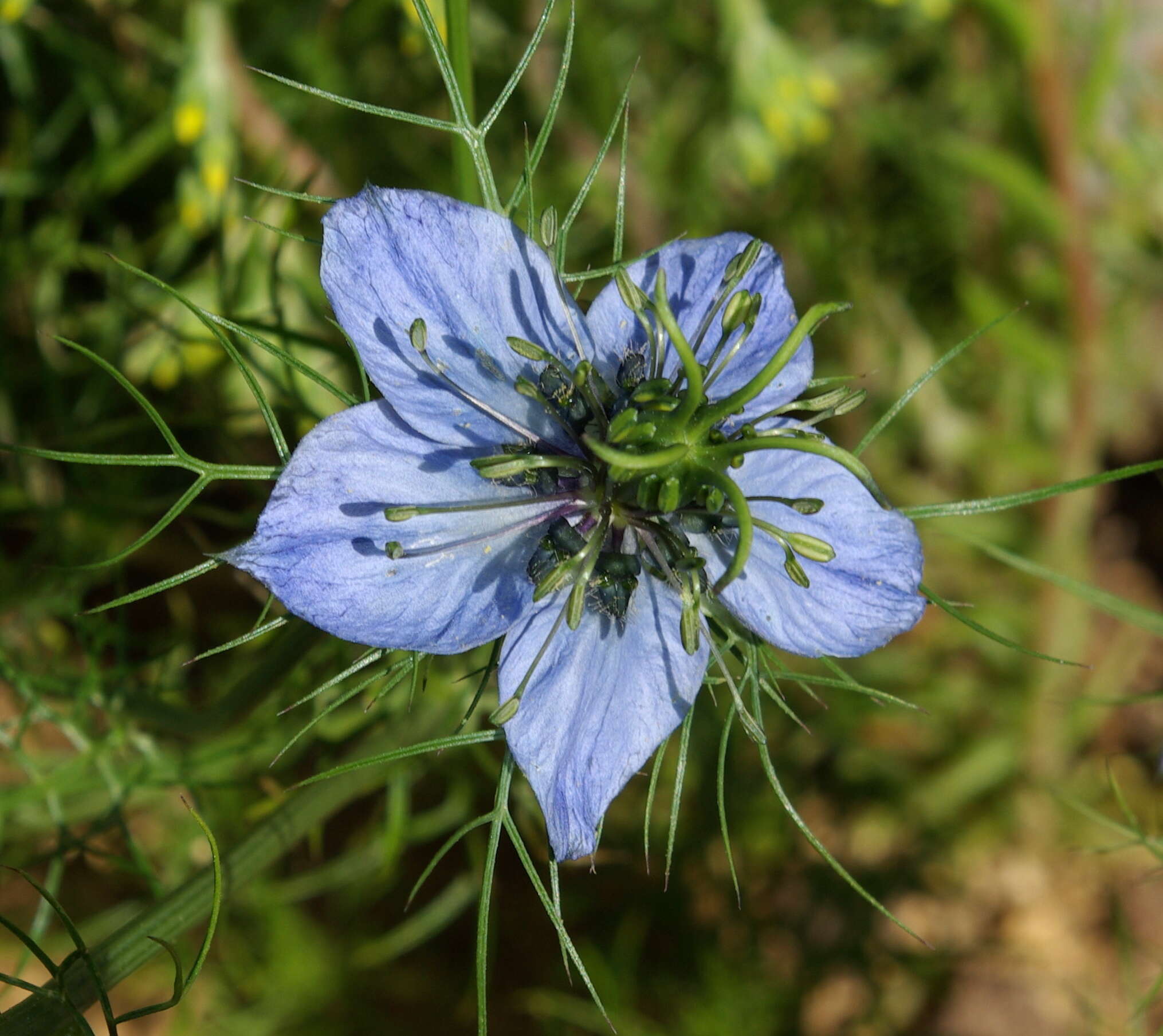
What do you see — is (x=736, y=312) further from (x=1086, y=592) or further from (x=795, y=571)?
(x=1086, y=592)

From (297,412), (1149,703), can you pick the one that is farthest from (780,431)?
(1149,703)

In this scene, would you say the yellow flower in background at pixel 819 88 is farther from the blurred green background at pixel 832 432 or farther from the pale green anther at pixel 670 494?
the pale green anther at pixel 670 494

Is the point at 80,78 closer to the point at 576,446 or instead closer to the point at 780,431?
the point at 576,446

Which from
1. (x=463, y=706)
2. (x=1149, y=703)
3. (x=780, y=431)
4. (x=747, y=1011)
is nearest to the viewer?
(x=780, y=431)

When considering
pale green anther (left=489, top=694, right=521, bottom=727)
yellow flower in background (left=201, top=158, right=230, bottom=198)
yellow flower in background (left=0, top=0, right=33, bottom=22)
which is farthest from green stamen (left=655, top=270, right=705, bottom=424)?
yellow flower in background (left=0, top=0, right=33, bottom=22)

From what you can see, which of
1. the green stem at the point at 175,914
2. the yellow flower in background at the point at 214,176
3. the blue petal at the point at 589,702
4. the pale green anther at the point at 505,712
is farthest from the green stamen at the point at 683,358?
the yellow flower in background at the point at 214,176

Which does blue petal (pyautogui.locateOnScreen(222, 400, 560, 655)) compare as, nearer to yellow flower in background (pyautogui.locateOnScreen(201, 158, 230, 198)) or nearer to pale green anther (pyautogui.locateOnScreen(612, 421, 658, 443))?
pale green anther (pyautogui.locateOnScreen(612, 421, 658, 443))

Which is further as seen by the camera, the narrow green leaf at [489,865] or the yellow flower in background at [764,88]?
the yellow flower in background at [764,88]
